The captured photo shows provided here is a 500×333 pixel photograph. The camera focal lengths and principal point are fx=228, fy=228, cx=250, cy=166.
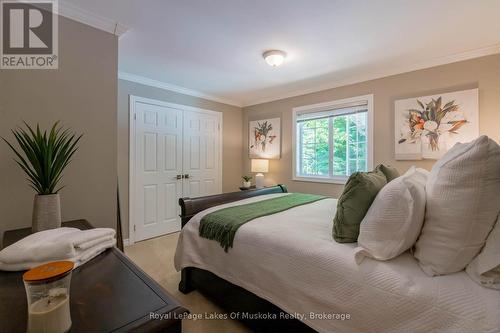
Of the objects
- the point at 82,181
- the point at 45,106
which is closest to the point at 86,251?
the point at 82,181

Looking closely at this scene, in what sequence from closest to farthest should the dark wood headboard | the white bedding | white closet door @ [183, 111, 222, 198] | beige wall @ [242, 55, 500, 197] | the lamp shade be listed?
the white bedding
the dark wood headboard
beige wall @ [242, 55, 500, 197]
white closet door @ [183, 111, 222, 198]
the lamp shade

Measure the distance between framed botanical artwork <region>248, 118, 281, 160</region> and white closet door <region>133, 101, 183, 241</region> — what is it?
4.79 feet

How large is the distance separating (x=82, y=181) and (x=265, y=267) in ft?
5.36

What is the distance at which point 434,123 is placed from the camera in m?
2.66

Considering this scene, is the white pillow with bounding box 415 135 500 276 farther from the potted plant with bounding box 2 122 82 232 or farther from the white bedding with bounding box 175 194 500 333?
the potted plant with bounding box 2 122 82 232

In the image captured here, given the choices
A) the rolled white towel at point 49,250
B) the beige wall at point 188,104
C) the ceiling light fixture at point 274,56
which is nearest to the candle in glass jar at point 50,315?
the rolled white towel at point 49,250

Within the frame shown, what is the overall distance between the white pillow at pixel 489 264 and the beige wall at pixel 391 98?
7.23 ft

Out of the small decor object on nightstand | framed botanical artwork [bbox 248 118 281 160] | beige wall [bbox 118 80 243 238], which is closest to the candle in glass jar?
the small decor object on nightstand

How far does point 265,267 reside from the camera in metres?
1.42

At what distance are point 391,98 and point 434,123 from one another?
1.94 feet

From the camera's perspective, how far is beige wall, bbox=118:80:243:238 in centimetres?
315

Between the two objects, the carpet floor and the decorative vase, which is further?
the carpet floor

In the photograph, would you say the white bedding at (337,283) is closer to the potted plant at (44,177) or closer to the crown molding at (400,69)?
the potted plant at (44,177)

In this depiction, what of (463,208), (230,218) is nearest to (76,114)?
(230,218)
